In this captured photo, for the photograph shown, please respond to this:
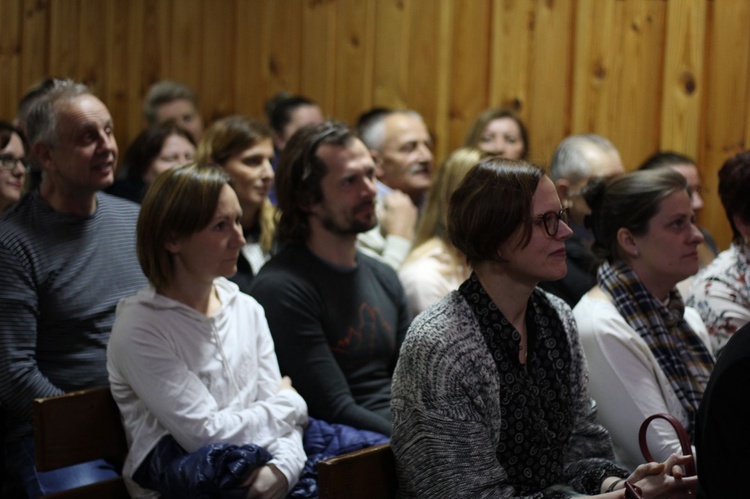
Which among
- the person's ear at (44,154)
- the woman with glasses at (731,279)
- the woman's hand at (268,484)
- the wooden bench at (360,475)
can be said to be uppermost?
the person's ear at (44,154)

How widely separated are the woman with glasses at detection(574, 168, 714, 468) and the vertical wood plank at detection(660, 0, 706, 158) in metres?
1.23

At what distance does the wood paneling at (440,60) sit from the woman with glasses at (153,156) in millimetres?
1121

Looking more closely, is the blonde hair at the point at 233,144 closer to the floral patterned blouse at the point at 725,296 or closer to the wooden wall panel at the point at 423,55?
the wooden wall panel at the point at 423,55

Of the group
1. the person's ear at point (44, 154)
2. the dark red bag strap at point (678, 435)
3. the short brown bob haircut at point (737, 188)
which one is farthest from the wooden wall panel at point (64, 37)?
the dark red bag strap at point (678, 435)

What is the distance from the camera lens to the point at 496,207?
191 cm

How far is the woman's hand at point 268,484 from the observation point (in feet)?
6.58

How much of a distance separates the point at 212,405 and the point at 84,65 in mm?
3617

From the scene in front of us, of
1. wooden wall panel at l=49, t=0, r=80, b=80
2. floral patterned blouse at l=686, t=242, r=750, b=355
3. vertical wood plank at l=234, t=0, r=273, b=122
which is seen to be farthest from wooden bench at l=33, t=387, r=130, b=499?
wooden wall panel at l=49, t=0, r=80, b=80

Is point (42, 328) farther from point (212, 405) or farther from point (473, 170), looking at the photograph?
point (473, 170)

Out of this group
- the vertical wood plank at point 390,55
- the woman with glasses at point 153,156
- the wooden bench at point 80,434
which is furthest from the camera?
the vertical wood plank at point 390,55

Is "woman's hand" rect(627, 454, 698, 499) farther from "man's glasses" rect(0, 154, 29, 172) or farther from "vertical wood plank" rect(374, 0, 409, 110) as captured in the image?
"vertical wood plank" rect(374, 0, 409, 110)

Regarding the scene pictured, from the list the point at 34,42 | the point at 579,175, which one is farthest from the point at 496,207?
the point at 34,42

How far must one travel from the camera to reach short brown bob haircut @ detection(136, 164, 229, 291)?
2.22 metres

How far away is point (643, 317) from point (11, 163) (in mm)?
2024
